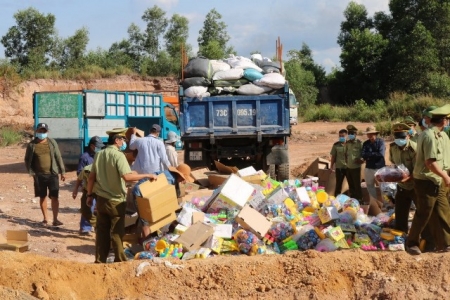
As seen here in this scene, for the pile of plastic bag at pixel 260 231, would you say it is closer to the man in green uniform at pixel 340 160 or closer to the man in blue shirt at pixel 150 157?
the man in blue shirt at pixel 150 157

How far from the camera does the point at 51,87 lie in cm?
3888

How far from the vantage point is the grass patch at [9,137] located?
1060 inches

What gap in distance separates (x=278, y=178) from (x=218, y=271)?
690 cm

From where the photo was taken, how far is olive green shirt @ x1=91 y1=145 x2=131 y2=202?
23.8 ft

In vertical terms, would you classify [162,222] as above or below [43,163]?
below

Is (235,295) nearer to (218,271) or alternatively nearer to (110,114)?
(218,271)

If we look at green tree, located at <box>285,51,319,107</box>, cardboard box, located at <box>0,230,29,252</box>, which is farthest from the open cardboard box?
green tree, located at <box>285,51,319,107</box>

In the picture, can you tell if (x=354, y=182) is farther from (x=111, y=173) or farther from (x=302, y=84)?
(x=302, y=84)

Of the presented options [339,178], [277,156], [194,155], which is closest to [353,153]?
[339,178]

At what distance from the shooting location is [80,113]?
57.2ft

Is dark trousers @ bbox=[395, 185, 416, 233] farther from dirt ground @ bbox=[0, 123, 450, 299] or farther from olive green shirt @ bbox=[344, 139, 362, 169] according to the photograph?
olive green shirt @ bbox=[344, 139, 362, 169]

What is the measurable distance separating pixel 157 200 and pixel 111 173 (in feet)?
A: 2.92

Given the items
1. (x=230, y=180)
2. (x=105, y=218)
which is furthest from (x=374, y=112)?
(x=105, y=218)

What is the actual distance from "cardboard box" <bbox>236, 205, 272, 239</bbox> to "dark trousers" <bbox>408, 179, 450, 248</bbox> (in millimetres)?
1865
